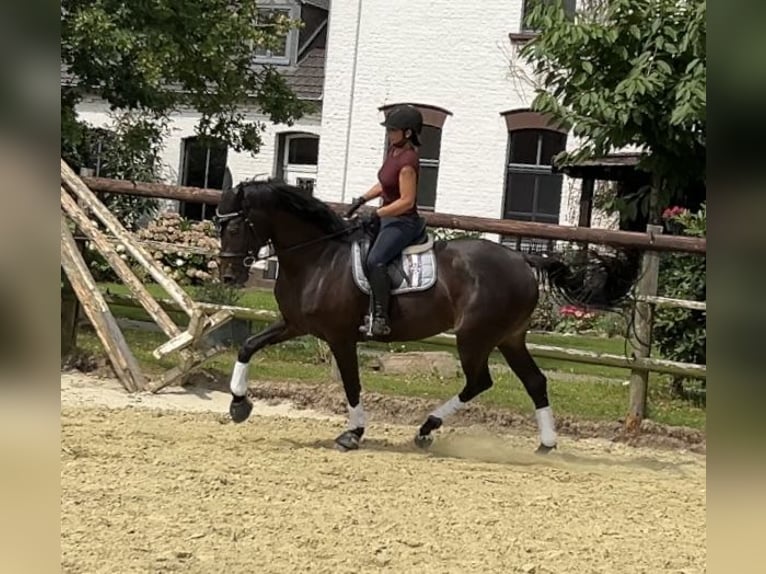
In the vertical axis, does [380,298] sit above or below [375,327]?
above

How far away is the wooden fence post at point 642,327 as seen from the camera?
809cm

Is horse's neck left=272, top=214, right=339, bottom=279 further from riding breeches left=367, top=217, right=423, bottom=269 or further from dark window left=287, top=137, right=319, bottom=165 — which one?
dark window left=287, top=137, right=319, bottom=165

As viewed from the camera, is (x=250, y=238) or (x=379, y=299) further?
(x=250, y=238)

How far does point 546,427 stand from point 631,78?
358cm

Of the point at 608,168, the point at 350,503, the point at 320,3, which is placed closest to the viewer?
the point at 350,503

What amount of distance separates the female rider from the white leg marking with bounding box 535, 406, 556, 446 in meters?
1.34

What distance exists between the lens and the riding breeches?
6.60 meters

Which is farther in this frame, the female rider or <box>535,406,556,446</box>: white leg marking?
<box>535,406,556,446</box>: white leg marking

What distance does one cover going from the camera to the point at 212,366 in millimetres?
9195

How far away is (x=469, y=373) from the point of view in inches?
Answer: 271

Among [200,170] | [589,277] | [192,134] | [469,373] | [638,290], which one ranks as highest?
[192,134]

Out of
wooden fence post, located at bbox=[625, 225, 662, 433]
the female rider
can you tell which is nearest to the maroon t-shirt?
the female rider

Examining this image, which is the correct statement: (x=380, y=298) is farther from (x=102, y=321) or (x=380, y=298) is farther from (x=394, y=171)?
(x=102, y=321)

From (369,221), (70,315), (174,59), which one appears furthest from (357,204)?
(174,59)
